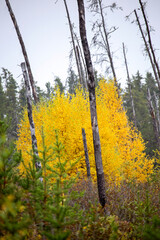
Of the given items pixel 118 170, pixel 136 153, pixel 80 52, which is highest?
pixel 80 52

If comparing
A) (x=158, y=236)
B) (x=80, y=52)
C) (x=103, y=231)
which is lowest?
(x=103, y=231)

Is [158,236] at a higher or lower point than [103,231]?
higher

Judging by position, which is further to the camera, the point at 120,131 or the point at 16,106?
the point at 16,106

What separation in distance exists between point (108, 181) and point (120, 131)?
5.09 metres

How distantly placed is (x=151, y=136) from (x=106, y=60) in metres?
15.8

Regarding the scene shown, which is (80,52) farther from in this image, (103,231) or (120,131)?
(103,231)

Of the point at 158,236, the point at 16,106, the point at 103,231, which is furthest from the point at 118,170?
the point at 16,106

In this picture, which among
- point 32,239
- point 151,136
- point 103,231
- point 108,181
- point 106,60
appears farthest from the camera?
point 151,136

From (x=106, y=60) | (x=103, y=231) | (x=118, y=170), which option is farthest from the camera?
(x=106, y=60)

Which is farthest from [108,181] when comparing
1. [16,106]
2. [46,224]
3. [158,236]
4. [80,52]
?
[16,106]

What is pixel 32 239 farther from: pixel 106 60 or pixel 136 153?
pixel 106 60

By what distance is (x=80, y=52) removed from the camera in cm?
1738

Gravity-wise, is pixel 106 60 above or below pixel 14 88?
below

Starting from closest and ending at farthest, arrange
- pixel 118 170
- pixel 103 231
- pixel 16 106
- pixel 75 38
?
1. pixel 103 231
2. pixel 118 170
3. pixel 75 38
4. pixel 16 106
